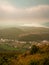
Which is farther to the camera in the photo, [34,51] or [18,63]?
[34,51]

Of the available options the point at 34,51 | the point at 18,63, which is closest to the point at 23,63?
the point at 18,63

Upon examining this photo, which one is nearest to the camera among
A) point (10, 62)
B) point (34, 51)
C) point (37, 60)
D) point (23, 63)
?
point (37, 60)

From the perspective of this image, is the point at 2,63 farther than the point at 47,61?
Yes

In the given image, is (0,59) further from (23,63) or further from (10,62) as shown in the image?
(23,63)

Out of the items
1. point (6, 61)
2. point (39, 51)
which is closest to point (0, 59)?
point (6, 61)

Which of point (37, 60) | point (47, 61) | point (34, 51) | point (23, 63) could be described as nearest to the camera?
point (47, 61)

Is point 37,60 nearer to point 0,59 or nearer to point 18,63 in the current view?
point 18,63

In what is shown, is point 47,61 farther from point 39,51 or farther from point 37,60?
point 39,51

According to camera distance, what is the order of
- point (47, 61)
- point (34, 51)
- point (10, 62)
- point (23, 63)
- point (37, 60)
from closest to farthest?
point (47, 61), point (37, 60), point (23, 63), point (10, 62), point (34, 51)

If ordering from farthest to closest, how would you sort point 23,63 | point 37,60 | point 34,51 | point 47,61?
point 34,51 → point 23,63 → point 37,60 → point 47,61
